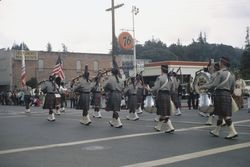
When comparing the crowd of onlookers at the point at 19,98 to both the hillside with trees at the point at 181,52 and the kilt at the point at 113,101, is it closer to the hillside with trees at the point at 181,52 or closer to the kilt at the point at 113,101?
the kilt at the point at 113,101

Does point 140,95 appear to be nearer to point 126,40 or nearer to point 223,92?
point 223,92

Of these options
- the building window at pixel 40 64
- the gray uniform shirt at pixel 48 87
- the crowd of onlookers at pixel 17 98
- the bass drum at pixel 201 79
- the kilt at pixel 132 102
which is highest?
the building window at pixel 40 64

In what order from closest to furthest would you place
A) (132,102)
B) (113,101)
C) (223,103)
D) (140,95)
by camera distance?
1. (223,103)
2. (113,101)
3. (132,102)
4. (140,95)

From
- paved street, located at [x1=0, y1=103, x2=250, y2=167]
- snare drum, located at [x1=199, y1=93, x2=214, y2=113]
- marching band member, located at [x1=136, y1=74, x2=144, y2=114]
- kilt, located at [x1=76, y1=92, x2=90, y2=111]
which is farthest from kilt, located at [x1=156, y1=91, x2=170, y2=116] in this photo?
marching band member, located at [x1=136, y1=74, x2=144, y2=114]

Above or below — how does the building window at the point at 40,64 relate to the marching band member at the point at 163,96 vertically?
above

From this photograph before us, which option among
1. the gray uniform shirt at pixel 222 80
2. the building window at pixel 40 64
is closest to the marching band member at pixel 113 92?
the gray uniform shirt at pixel 222 80

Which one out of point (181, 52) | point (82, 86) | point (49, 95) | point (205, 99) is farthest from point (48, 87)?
point (181, 52)

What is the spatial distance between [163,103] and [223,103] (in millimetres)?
2243

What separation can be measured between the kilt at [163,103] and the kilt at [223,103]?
190 centimetres

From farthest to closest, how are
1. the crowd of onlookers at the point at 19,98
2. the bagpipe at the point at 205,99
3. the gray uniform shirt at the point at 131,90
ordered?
the crowd of onlookers at the point at 19,98 → the gray uniform shirt at the point at 131,90 → the bagpipe at the point at 205,99

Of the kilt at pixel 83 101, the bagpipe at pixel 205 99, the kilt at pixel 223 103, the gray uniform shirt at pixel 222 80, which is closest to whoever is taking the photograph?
the kilt at pixel 223 103

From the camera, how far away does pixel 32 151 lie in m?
9.59

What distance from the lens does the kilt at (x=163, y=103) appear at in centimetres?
1296

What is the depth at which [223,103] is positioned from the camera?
11.2m
